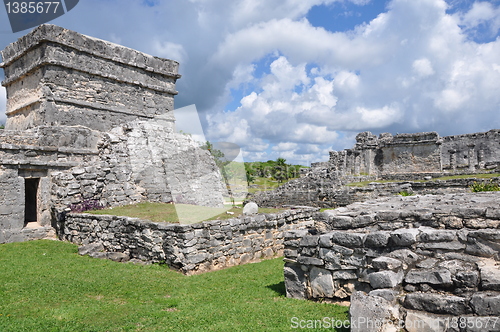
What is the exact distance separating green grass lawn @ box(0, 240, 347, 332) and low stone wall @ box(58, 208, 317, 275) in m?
0.42

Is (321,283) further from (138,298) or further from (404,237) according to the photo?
(138,298)

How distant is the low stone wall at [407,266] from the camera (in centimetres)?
376

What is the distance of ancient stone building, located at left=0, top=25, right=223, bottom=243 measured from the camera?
39.5ft

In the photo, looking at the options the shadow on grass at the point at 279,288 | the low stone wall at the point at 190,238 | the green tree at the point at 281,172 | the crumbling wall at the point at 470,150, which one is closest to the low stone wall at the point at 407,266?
the shadow on grass at the point at 279,288

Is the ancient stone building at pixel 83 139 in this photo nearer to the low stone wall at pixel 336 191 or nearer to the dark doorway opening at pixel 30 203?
the dark doorway opening at pixel 30 203

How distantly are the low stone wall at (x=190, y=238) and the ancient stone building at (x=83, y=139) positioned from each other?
1734mm

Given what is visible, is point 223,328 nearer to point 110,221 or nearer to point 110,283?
point 110,283

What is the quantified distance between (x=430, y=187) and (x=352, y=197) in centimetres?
399

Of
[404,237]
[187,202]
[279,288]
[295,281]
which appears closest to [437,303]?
[404,237]

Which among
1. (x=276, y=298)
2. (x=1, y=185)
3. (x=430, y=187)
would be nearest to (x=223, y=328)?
(x=276, y=298)

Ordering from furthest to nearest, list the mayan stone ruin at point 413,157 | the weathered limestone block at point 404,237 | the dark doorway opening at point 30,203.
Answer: the mayan stone ruin at point 413,157
the dark doorway opening at point 30,203
the weathered limestone block at point 404,237

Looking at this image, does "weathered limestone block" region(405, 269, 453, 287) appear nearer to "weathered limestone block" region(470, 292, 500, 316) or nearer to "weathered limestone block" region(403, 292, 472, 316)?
"weathered limestone block" region(403, 292, 472, 316)

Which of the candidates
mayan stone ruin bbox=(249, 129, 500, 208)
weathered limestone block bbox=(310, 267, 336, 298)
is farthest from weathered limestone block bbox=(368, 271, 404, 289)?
mayan stone ruin bbox=(249, 129, 500, 208)

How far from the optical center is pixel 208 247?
8.59 metres
